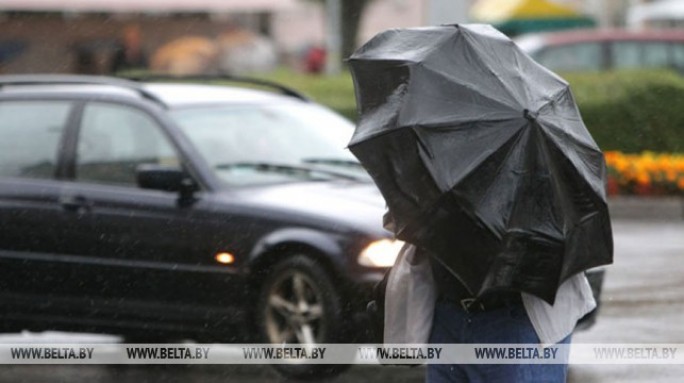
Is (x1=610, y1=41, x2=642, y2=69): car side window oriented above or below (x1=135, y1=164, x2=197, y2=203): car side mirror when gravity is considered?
above

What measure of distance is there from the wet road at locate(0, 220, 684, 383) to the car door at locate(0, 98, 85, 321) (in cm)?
46

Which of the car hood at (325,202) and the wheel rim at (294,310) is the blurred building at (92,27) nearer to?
the car hood at (325,202)

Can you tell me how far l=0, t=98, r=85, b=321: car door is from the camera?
30.5 feet

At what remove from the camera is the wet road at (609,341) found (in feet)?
28.9

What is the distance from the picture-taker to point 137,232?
9125mm

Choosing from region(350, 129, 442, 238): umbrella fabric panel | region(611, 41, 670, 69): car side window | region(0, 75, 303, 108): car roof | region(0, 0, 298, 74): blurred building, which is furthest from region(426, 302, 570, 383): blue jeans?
region(0, 0, 298, 74): blurred building

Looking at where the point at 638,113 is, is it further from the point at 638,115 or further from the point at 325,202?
the point at 325,202

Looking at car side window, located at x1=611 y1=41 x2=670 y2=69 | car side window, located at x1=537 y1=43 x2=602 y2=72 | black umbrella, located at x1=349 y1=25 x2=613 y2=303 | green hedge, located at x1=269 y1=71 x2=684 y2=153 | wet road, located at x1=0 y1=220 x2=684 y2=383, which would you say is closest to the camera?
black umbrella, located at x1=349 y1=25 x2=613 y2=303

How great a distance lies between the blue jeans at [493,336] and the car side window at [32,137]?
519 cm

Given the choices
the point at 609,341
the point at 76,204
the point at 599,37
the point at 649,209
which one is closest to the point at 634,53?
the point at 599,37

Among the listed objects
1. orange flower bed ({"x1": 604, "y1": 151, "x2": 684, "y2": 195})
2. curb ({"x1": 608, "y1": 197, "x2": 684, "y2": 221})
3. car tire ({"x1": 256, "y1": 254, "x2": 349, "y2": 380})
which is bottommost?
car tire ({"x1": 256, "y1": 254, "x2": 349, "y2": 380})

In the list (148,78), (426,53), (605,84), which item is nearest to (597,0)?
(605,84)

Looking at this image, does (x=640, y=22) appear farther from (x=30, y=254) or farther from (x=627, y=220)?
(x=30, y=254)

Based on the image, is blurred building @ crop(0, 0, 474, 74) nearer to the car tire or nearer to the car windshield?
the car windshield
